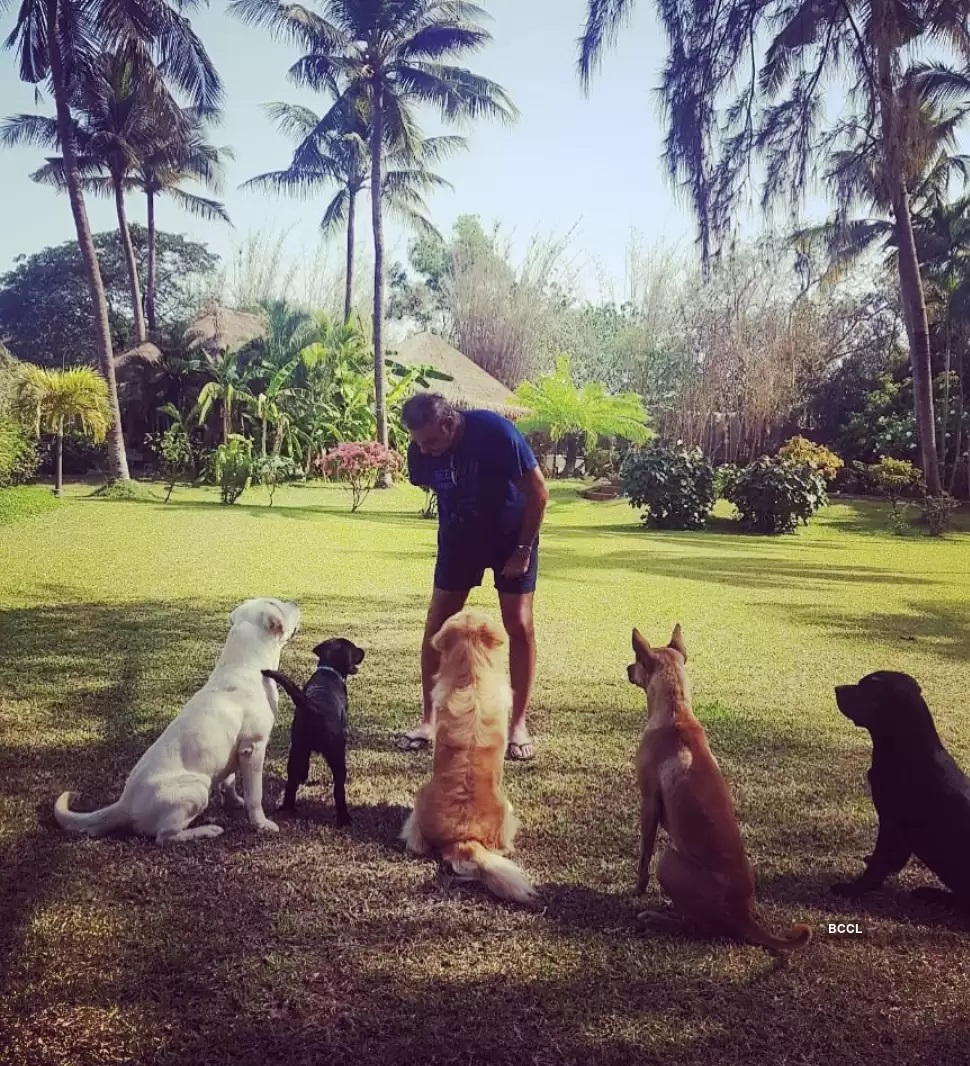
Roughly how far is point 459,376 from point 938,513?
30.0 feet

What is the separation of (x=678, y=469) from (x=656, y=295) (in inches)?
84.6

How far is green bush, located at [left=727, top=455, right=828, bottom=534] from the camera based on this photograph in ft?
32.0

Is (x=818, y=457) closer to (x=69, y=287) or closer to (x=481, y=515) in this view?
(x=69, y=287)

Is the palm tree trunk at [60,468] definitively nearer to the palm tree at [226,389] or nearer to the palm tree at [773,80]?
the palm tree at [226,389]

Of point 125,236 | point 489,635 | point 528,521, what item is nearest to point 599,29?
point 528,521

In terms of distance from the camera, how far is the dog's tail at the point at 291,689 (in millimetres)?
2445

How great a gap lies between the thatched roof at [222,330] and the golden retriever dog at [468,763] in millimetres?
7849

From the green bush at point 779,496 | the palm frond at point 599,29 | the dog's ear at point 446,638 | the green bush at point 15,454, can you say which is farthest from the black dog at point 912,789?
the green bush at point 779,496

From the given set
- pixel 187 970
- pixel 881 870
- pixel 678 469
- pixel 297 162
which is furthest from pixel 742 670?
pixel 678 469

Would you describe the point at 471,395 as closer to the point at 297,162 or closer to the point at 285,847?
the point at 297,162

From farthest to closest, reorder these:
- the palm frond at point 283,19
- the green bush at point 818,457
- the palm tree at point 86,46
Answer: the green bush at point 818,457
the palm tree at point 86,46
the palm frond at point 283,19

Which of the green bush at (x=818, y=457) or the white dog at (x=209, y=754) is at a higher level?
the green bush at (x=818, y=457)

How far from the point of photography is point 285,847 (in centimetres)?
246

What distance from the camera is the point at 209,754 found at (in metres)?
2.42
